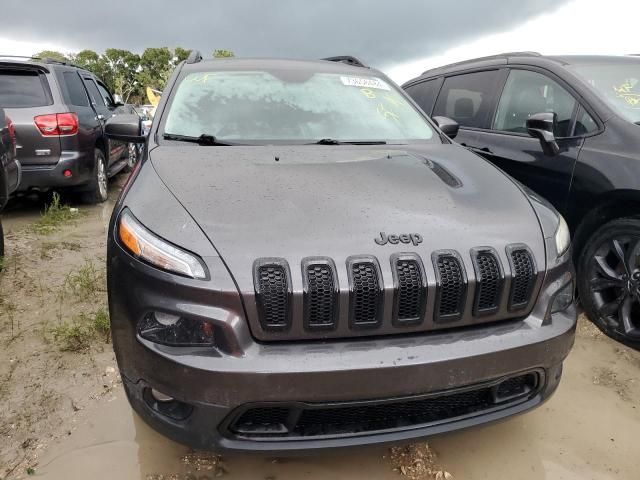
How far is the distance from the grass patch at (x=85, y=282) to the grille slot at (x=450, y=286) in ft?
9.07

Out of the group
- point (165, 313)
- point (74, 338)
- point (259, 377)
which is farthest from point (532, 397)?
point (74, 338)

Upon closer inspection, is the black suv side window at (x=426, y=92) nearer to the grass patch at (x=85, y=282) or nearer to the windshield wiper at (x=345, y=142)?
the windshield wiper at (x=345, y=142)

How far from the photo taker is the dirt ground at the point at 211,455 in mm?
2072

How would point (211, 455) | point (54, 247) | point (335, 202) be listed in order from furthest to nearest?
point (54, 247), point (211, 455), point (335, 202)

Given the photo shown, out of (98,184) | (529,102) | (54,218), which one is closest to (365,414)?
(529,102)

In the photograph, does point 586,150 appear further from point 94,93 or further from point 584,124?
point 94,93

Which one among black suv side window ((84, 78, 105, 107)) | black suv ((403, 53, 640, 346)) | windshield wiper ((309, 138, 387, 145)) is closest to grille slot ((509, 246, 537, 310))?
windshield wiper ((309, 138, 387, 145))

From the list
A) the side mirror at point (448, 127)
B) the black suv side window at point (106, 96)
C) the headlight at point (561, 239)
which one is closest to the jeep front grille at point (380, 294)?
the headlight at point (561, 239)

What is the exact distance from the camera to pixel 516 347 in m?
1.79

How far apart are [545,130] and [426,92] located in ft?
6.32

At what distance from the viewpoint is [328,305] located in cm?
164

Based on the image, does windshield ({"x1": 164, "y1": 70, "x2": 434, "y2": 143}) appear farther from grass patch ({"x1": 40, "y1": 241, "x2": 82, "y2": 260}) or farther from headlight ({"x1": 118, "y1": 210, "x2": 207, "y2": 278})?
grass patch ({"x1": 40, "y1": 241, "x2": 82, "y2": 260})

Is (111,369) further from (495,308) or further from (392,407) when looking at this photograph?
(495,308)

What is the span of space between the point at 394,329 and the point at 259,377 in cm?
47
